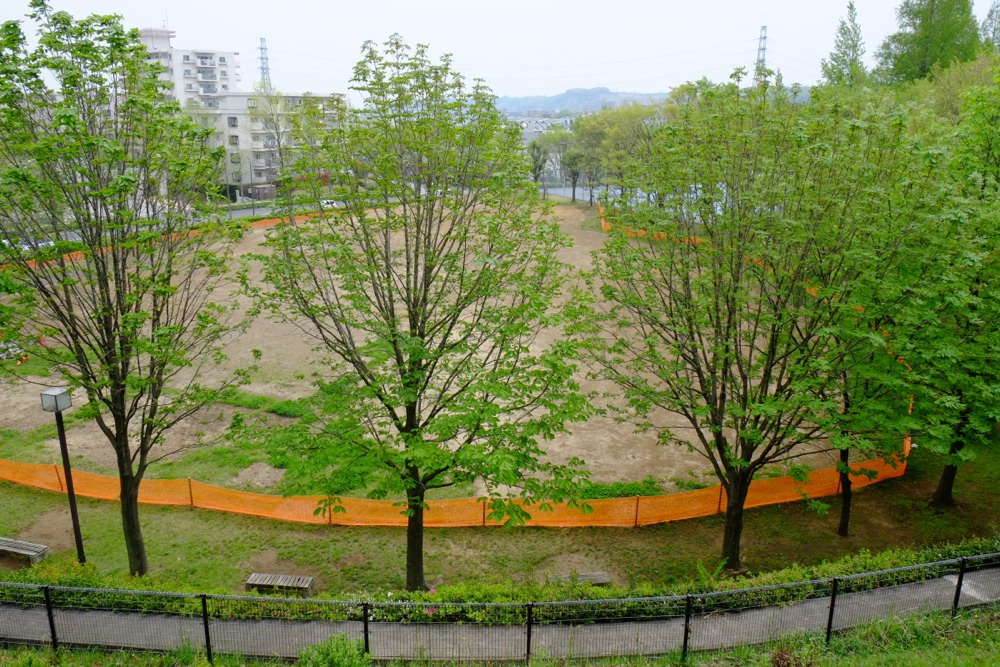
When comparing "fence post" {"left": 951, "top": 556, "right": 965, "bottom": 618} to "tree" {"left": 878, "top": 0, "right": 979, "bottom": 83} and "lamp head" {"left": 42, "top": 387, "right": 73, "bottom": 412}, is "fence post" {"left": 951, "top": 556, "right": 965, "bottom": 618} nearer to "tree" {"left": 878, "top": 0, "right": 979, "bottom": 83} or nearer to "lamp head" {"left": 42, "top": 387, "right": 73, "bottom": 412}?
"lamp head" {"left": 42, "top": 387, "right": 73, "bottom": 412}

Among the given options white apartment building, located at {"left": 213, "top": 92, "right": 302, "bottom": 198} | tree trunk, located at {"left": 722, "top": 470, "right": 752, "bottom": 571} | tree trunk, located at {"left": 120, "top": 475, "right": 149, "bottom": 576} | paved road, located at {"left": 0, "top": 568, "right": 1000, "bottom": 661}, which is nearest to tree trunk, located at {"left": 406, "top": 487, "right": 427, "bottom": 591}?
paved road, located at {"left": 0, "top": 568, "right": 1000, "bottom": 661}

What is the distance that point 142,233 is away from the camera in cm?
1231

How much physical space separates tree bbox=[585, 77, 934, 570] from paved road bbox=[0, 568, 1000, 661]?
3.43 meters

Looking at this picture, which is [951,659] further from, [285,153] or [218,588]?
[285,153]

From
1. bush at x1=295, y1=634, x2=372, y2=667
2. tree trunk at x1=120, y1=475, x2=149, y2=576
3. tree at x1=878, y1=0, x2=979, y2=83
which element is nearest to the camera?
bush at x1=295, y1=634, x2=372, y2=667

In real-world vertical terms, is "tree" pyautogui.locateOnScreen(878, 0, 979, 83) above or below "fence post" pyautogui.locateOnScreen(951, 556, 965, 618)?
above

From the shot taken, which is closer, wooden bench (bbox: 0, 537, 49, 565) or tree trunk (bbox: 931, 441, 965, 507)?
wooden bench (bbox: 0, 537, 49, 565)

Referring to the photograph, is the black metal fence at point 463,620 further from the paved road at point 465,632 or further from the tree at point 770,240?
the tree at point 770,240

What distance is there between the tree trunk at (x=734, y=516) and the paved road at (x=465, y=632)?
3.64 m

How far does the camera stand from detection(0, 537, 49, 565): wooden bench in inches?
643

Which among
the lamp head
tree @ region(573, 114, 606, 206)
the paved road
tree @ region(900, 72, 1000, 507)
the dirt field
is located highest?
tree @ region(573, 114, 606, 206)

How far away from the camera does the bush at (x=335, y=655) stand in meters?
Result: 9.50

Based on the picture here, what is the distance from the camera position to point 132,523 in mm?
14664

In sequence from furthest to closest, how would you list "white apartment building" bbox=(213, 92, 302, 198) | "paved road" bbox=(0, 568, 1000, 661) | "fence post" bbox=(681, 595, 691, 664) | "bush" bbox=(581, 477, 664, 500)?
"white apartment building" bbox=(213, 92, 302, 198) → "bush" bbox=(581, 477, 664, 500) → "paved road" bbox=(0, 568, 1000, 661) → "fence post" bbox=(681, 595, 691, 664)
